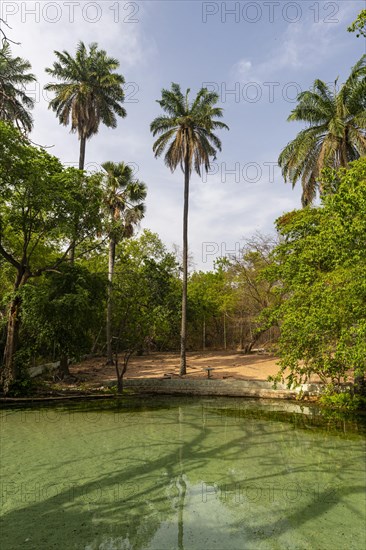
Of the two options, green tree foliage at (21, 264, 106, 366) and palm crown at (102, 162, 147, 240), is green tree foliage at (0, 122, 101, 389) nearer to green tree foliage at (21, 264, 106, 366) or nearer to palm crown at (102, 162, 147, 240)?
green tree foliage at (21, 264, 106, 366)

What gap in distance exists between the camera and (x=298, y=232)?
16.7 m

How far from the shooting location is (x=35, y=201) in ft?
51.1

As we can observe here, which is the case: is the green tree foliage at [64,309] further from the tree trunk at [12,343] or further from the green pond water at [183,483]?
the green pond water at [183,483]

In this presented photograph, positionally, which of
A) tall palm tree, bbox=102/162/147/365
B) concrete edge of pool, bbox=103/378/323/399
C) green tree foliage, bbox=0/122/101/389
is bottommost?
concrete edge of pool, bbox=103/378/323/399

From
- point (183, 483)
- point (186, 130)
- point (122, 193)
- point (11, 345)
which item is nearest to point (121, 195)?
point (122, 193)

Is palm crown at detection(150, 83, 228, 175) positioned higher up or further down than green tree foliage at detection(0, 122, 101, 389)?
higher up

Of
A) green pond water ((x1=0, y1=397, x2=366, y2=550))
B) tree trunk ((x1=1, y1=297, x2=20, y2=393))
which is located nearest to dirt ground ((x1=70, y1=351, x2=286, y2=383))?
tree trunk ((x1=1, y1=297, x2=20, y2=393))

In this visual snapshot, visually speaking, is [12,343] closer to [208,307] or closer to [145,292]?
[145,292]

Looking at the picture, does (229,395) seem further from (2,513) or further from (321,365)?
(2,513)

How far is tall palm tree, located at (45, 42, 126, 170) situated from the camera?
24078 millimetres

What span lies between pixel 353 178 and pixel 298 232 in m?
4.92

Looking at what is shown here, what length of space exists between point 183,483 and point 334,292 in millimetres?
7793

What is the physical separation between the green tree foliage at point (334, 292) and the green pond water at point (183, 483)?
243 cm

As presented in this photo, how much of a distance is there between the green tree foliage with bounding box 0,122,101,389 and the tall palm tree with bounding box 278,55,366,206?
11.9m
